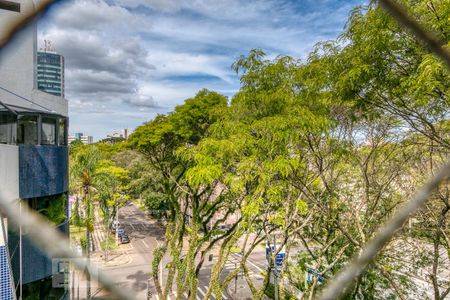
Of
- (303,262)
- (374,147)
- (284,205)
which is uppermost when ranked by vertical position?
(374,147)

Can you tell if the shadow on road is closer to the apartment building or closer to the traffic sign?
the apartment building

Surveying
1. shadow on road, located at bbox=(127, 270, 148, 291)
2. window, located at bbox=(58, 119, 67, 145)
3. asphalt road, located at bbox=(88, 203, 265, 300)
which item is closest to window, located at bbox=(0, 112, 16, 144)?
window, located at bbox=(58, 119, 67, 145)

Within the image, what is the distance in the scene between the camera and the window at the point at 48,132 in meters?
7.45

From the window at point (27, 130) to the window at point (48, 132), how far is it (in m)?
0.21

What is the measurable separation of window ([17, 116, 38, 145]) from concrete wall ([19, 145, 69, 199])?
0.17 metres

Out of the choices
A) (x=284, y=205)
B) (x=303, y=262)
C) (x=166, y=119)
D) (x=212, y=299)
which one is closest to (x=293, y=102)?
(x=284, y=205)

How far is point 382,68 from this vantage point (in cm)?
389

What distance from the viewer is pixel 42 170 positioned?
7.27 metres

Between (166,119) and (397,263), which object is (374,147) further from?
(166,119)

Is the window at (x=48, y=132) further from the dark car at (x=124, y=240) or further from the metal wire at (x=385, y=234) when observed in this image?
the dark car at (x=124, y=240)

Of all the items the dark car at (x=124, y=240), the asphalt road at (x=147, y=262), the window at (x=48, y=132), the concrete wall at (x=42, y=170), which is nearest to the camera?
the concrete wall at (x=42, y=170)

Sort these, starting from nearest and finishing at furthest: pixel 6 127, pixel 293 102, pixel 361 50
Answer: pixel 361 50 < pixel 293 102 < pixel 6 127

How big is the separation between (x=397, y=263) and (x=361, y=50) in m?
4.97

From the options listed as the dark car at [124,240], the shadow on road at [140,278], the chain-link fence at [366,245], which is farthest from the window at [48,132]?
the dark car at [124,240]
